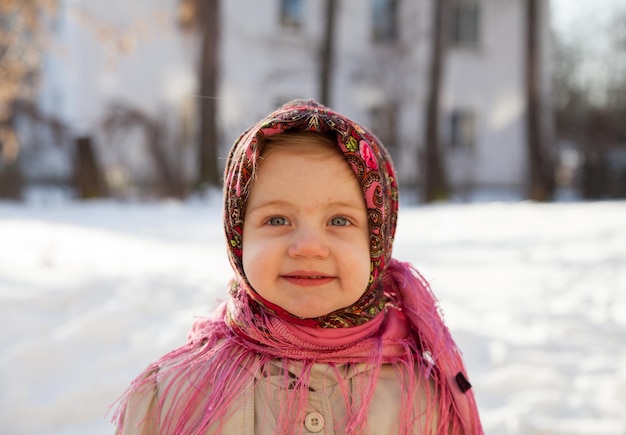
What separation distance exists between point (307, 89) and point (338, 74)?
92 centimetres

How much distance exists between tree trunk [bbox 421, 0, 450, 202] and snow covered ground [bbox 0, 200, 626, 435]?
20.1 ft

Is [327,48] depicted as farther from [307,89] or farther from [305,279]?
[305,279]

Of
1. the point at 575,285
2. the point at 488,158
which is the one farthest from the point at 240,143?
the point at 488,158

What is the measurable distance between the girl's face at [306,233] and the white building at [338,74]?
9.81 meters

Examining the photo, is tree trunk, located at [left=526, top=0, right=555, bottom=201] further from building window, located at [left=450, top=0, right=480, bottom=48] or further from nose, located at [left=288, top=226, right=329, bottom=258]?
nose, located at [left=288, top=226, right=329, bottom=258]

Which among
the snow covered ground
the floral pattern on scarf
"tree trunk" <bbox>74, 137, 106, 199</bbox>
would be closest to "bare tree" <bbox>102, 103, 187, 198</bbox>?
"tree trunk" <bbox>74, 137, 106, 199</bbox>

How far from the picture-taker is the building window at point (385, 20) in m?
17.2

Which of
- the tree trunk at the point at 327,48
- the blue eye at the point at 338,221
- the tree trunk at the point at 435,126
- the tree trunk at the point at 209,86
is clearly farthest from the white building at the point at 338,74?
the blue eye at the point at 338,221

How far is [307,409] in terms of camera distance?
60.4 inches

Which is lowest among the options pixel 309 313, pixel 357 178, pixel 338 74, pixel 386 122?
pixel 309 313

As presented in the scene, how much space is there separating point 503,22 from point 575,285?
16186mm

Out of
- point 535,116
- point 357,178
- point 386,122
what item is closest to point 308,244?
point 357,178

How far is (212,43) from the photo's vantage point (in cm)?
1114

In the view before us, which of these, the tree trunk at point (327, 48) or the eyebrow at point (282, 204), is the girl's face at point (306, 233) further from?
the tree trunk at point (327, 48)
